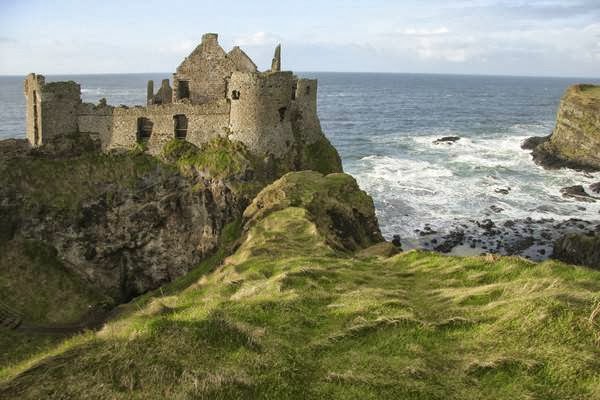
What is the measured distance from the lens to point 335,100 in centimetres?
19462

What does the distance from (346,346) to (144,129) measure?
35537 mm

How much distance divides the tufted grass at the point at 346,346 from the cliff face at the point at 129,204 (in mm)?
22433

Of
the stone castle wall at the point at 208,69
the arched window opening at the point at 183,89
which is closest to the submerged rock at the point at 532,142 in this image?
the stone castle wall at the point at 208,69

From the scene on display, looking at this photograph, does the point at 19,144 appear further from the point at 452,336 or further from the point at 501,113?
the point at 501,113

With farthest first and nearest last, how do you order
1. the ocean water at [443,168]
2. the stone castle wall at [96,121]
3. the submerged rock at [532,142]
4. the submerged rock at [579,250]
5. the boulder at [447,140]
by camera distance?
the boulder at [447,140] < the submerged rock at [532,142] < the ocean water at [443,168] < the submerged rock at [579,250] < the stone castle wall at [96,121]

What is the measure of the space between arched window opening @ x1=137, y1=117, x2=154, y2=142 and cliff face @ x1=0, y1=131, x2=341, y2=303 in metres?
1.68

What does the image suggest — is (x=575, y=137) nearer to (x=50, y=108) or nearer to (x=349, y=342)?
(x=50, y=108)

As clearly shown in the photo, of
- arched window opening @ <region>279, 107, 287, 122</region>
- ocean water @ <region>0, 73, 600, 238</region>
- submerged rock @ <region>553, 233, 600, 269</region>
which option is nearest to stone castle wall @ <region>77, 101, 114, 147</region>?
arched window opening @ <region>279, 107, 287, 122</region>

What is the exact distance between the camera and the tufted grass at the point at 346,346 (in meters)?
11.5

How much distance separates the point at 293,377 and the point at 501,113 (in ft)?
551

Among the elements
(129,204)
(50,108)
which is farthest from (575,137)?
(50,108)

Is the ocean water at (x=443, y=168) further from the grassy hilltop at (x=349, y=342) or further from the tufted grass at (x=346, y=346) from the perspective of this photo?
the tufted grass at (x=346, y=346)

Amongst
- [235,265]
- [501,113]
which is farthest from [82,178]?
[501,113]

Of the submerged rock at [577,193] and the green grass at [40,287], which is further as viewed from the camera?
the submerged rock at [577,193]
